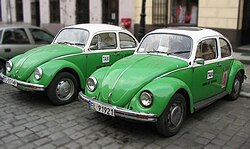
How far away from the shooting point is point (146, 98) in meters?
4.49

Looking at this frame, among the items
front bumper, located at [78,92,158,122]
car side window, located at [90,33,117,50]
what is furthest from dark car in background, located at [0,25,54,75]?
front bumper, located at [78,92,158,122]

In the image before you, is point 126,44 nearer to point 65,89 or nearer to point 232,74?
point 65,89

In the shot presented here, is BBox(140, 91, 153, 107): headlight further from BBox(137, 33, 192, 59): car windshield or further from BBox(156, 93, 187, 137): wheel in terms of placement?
BBox(137, 33, 192, 59): car windshield

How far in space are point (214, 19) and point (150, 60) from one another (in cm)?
764

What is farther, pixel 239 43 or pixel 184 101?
pixel 239 43

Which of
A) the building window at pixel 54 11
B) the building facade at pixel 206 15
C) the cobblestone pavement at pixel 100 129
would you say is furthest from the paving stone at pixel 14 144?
the building window at pixel 54 11

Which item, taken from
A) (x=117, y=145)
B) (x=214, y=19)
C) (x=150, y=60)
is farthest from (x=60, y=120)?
(x=214, y=19)

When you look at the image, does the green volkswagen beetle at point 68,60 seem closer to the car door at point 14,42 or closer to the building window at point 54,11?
Answer: the car door at point 14,42

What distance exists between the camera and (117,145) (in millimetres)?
4438

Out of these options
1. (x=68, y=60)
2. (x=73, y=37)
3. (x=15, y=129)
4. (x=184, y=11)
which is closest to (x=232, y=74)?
(x=68, y=60)

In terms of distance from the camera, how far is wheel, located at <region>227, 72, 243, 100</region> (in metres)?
6.63

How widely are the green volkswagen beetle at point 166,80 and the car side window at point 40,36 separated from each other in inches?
160

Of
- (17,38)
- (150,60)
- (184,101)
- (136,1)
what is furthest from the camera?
(136,1)

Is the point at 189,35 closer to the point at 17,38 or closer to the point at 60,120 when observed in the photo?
the point at 60,120
